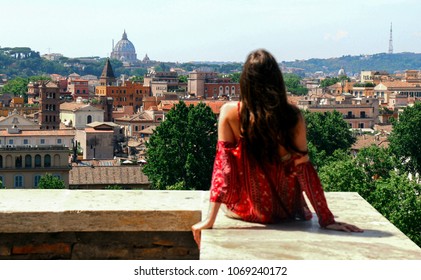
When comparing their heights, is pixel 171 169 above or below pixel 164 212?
below

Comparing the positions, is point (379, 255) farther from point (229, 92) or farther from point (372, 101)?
point (229, 92)

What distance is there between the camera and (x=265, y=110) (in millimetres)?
3375

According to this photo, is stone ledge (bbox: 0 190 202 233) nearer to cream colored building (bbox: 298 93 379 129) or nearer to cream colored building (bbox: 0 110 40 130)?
cream colored building (bbox: 0 110 40 130)

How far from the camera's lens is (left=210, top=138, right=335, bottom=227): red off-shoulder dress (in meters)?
3.47

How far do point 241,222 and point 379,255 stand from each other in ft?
2.09

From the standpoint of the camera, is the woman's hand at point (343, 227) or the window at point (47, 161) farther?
the window at point (47, 161)

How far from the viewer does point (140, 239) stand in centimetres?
372

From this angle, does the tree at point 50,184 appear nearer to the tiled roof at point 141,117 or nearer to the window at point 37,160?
the window at point 37,160

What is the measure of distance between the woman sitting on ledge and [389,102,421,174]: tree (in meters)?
34.5

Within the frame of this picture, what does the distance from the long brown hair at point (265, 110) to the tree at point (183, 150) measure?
1052 inches

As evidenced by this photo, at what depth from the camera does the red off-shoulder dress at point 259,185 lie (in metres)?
3.47

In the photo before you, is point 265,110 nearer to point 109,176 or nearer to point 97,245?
point 97,245

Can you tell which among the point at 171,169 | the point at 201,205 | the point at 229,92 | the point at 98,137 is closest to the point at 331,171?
the point at 171,169

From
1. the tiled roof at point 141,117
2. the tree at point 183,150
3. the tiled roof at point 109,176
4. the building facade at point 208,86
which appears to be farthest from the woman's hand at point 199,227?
the building facade at point 208,86
